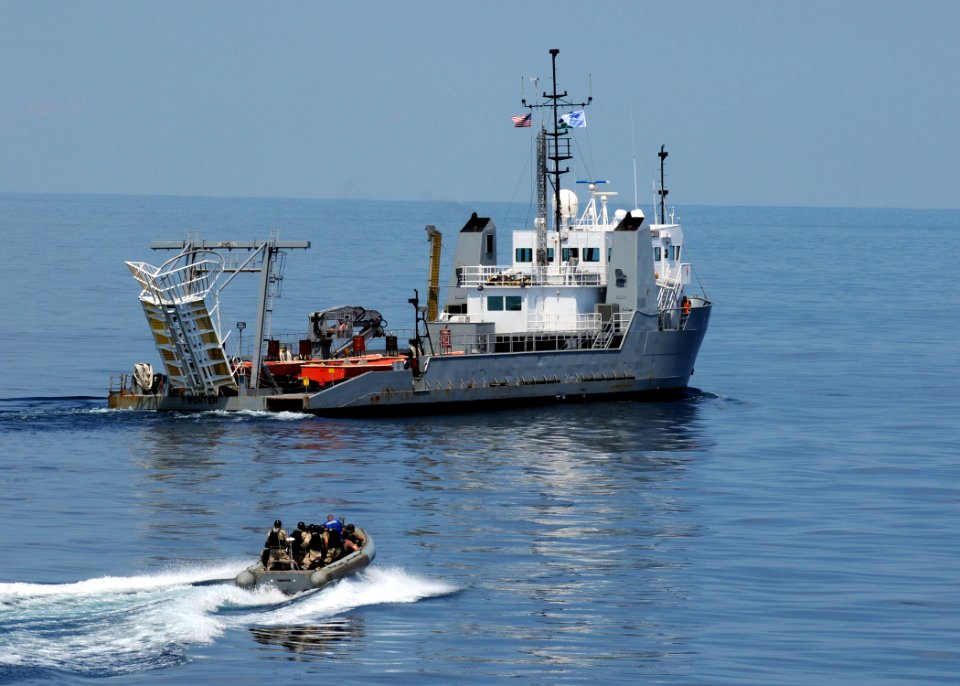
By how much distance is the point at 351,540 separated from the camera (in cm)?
4219

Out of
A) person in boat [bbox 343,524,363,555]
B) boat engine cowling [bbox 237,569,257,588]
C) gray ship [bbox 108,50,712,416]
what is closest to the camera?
boat engine cowling [bbox 237,569,257,588]

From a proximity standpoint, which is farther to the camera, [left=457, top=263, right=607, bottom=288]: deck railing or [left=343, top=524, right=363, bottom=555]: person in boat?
[left=457, top=263, right=607, bottom=288]: deck railing

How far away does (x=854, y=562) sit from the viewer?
43.5 metres

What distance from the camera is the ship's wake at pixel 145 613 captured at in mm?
33688

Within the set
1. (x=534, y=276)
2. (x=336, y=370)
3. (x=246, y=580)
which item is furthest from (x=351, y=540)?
(x=534, y=276)

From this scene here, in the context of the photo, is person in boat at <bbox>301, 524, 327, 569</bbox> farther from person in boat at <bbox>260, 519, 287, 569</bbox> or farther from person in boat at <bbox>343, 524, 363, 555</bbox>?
person in boat at <bbox>343, 524, 363, 555</bbox>

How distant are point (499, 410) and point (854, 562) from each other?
28.5 meters

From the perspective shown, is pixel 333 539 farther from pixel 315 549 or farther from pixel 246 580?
pixel 246 580

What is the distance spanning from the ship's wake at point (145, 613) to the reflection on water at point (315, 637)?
20 cm

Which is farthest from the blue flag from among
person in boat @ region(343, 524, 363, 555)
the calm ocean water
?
person in boat @ region(343, 524, 363, 555)

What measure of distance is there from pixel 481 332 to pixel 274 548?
113 feet

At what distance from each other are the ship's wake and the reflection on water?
0.64 ft

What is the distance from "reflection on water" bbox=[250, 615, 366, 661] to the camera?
3506 cm

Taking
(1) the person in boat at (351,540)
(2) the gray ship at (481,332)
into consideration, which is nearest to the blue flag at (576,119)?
(2) the gray ship at (481,332)
